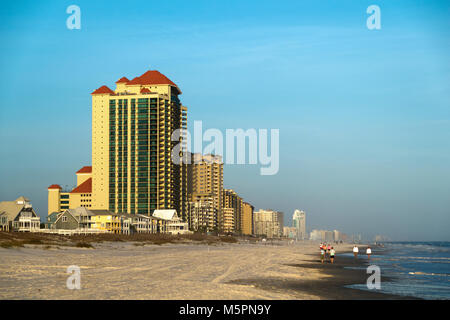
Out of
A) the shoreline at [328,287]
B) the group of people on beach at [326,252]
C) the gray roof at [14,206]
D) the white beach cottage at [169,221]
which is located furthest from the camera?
the white beach cottage at [169,221]

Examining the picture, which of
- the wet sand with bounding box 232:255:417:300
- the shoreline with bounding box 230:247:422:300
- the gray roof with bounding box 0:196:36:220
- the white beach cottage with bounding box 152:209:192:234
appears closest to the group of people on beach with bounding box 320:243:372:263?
the wet sand with bounding box 232:255:417:300

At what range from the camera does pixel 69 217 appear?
125 m

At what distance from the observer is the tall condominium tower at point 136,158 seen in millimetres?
189625

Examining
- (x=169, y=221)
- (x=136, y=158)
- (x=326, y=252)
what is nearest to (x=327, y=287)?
(x=326, y=252)

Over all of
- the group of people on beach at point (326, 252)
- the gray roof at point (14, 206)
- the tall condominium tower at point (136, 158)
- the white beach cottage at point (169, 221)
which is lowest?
the white beach cottage at point (169, 221)

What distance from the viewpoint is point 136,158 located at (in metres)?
194

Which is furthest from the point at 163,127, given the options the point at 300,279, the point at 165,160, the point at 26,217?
the point at 300,279

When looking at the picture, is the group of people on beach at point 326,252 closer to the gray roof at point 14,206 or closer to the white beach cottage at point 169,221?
the gray roof at point 14,206

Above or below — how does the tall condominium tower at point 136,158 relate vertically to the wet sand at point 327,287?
above

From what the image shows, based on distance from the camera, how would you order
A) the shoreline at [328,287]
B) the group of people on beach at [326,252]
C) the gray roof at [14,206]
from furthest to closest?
the gray roof at [14,206] → the group of people on beach at [326,252] → the shoreline at [328,287]

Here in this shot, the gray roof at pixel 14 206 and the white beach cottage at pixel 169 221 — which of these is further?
the white beach cottage at pixel 169 221

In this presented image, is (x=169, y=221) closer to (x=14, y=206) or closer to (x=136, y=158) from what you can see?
(x=136, y=158)

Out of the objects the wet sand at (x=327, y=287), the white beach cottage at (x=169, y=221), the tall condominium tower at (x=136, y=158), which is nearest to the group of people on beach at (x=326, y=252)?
the wet sand at (x=327, y=287)
